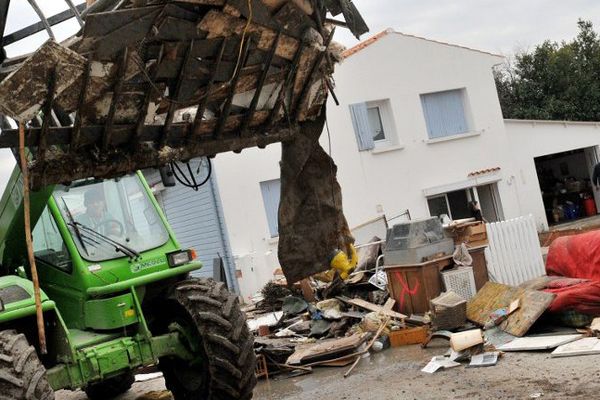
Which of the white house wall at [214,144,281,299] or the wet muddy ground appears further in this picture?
the white house wall at [214,144,281,299]

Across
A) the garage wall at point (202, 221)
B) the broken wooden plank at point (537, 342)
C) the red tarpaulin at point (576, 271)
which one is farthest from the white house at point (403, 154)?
the broken wooden plank at point (537, 342)

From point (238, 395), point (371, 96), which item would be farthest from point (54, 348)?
point (371, 96)

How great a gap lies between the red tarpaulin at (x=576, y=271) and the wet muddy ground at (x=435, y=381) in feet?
3.74

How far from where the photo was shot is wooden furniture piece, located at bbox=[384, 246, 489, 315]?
35.0 ft

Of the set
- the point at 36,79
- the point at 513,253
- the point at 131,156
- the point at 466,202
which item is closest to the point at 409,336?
the point at 513,253

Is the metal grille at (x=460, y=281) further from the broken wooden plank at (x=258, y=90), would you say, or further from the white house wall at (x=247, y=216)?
the white house wall at (x=247, y=216)

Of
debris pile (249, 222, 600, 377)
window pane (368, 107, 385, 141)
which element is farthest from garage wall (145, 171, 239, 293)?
debris pile (249, 222, 600, 377)

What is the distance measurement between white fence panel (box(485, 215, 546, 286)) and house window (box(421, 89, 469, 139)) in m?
8.86

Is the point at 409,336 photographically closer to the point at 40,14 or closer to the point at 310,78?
the point at 310,78

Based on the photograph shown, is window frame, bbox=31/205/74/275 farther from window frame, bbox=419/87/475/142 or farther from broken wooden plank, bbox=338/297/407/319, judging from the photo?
window frame, bbox=419/87/475/142

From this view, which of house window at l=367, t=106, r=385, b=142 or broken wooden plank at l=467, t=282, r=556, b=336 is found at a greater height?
house window at l=367, t=106, r=385, b=142

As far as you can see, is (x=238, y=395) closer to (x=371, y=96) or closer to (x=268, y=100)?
(x=268, y=100)

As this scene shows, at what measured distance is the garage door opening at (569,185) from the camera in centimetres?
2598

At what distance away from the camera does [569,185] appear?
87.5 ft
